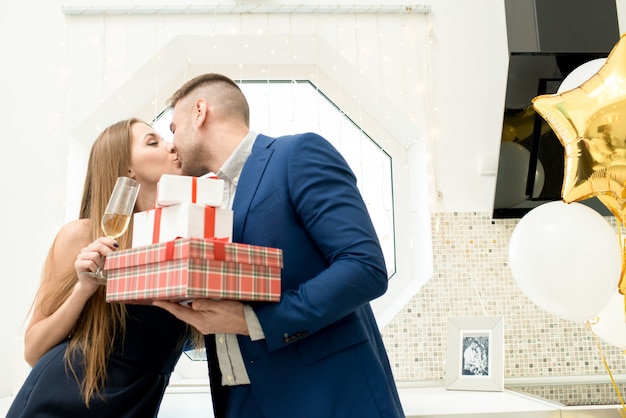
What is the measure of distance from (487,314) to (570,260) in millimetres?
819

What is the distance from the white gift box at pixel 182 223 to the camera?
1188 millimetres

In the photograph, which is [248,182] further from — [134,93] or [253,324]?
[134,93]

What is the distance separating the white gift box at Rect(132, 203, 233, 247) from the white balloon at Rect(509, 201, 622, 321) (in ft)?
4.21

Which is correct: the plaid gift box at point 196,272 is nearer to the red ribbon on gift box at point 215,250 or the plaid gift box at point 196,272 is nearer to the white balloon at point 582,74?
the red ribbon on gift box at point 215,250

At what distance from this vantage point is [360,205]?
1355 mm

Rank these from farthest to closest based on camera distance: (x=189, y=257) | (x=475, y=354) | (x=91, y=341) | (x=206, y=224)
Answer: (x=475, y=354)
(x=91, y=341)
(x=206, y=224)
(x=189, y=257)


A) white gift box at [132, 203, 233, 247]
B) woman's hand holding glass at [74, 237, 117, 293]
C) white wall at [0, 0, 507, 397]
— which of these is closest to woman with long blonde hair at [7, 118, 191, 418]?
woman's hand holding glass at [74, 237, 117, 293]

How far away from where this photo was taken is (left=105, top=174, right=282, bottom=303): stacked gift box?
3.69 feet

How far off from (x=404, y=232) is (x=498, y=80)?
3.08 ft

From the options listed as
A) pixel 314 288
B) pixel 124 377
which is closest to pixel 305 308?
pixel 314 288

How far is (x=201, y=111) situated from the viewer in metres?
1.69

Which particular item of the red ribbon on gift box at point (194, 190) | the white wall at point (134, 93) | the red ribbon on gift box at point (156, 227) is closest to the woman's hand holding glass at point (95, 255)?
the red ribbon on gift box at point (156, 227)

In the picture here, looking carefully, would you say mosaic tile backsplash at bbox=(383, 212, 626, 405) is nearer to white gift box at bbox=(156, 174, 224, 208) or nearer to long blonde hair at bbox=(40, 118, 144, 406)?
long blonde hair at bbox=(40, 118, 144, 406)

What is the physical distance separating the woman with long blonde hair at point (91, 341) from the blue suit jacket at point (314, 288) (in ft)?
1.39
